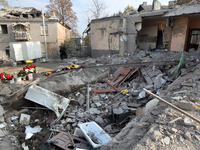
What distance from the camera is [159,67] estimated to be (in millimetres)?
8438

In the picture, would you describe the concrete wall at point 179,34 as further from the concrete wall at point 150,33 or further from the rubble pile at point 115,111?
the concrete wall at point 150,33

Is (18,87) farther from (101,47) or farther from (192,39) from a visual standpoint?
(192,39)

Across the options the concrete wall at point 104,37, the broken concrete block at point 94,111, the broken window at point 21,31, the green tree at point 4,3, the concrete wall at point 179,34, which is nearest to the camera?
the broken concrete block at point 94,111

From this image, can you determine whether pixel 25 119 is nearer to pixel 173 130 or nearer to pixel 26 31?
pixel 173 130

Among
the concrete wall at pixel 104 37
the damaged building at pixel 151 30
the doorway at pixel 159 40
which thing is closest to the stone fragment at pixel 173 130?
the damaged building at pixel 151 30

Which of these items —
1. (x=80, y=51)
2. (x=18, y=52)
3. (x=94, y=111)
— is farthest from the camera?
(x=80, y=51)

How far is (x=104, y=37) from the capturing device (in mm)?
14320

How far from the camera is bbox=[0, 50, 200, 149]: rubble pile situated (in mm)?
2607

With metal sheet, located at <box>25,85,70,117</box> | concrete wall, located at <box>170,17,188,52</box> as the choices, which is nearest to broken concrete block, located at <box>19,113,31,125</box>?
metal sheet, located at <box>25,85,70,117</box>

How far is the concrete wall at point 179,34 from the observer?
10539 mm

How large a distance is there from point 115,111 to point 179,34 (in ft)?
30.6

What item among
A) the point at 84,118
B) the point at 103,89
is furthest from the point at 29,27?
the point at 84,118

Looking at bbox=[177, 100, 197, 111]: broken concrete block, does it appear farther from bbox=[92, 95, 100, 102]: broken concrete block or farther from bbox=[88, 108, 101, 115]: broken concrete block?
bbox=[92, 95, 100, 102]: broken concrete block

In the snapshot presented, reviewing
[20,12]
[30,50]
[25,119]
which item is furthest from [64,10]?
[25,119]
